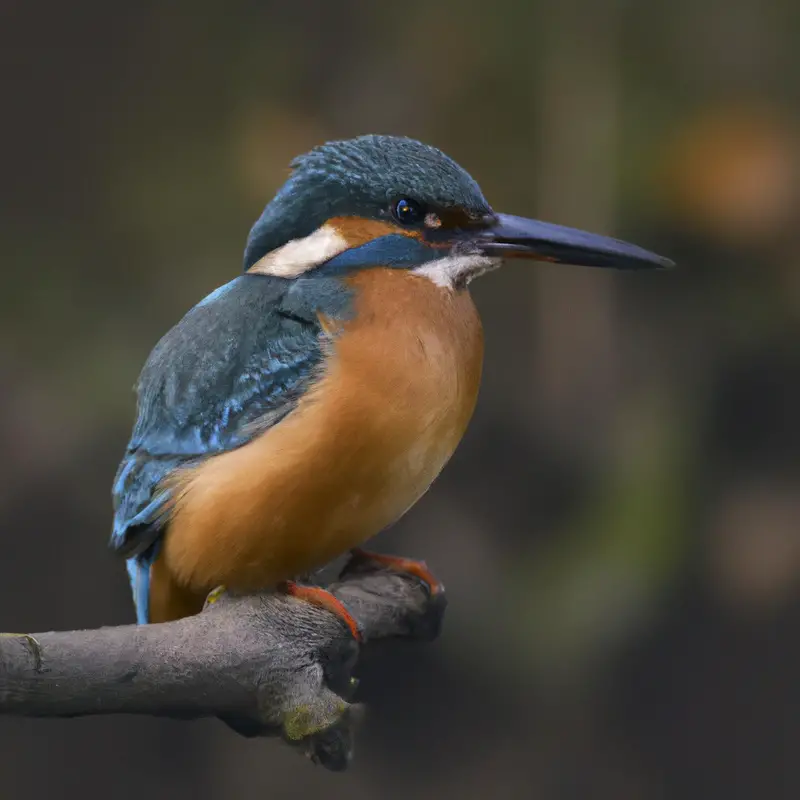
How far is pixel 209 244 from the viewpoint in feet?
6.64

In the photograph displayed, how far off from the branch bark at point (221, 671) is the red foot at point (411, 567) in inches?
3.9

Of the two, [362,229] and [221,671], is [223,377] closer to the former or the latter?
[362,229]

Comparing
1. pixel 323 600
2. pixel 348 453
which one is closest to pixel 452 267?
pixel 348 453

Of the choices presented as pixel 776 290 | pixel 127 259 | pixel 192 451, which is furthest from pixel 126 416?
pixel 776 290

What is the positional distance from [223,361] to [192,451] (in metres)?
0.09

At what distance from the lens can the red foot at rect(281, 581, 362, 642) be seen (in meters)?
1.11

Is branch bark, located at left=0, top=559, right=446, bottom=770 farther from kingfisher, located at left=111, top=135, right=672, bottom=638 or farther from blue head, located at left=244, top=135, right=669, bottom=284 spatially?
blue head, located at left=244, top=135, right=669, bottom=284

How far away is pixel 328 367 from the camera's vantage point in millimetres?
1076

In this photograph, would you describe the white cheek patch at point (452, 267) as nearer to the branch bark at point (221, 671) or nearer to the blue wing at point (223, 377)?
the blue wing at point (223, 377)

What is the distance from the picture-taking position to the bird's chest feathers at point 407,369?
1.06m

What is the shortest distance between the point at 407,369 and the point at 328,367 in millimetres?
69

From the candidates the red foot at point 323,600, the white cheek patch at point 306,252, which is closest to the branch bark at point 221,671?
the red foot at point 323,600

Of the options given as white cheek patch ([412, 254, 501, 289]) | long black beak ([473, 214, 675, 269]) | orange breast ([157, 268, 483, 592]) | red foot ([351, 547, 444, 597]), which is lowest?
red foot ([351, 547, 444, 597])

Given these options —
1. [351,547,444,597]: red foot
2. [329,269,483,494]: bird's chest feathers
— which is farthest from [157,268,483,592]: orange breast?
[351,547,444,597]: red foot
